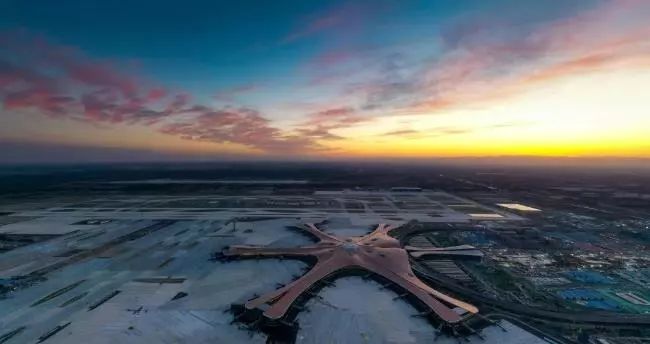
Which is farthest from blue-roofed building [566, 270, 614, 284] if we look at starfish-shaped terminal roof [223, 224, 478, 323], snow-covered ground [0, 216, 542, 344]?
starfish-shaped terminal roof [223, 224, 478, 323]

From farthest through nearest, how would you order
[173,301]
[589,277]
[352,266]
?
[589,277]
[352,266]
[173,301]

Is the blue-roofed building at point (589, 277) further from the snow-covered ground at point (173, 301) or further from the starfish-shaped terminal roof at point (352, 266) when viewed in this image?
the starfish-shaped terminal roof at point (352, 266)

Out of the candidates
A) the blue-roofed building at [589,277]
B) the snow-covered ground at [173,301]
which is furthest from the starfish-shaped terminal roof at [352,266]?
the blue-roofed building at [589,277]

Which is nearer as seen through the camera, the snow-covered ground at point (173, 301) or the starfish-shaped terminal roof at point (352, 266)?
the snow-covered ground at point (173, 301)

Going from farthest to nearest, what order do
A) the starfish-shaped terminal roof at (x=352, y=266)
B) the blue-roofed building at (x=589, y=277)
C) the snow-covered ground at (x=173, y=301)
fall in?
1. the blue-roofed building at (x=589, y=277)
2. the starfish-shaped terminal roof at (x=352, y=266)
3. the snow-covered ground at (x=173, y=301)

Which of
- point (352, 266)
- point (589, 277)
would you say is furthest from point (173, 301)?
point (589, 277)

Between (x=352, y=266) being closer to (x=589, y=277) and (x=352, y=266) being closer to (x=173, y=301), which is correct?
(x=173, y=301)

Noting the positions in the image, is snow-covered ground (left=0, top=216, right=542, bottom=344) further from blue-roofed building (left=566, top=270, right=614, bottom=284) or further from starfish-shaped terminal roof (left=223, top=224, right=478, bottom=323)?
blue-roofed building (left=566, top=270, right=614, bottom=284)

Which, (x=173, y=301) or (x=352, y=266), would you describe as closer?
(x=173, y=301)

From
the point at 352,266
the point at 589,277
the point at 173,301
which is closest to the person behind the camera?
the point at 173,301
